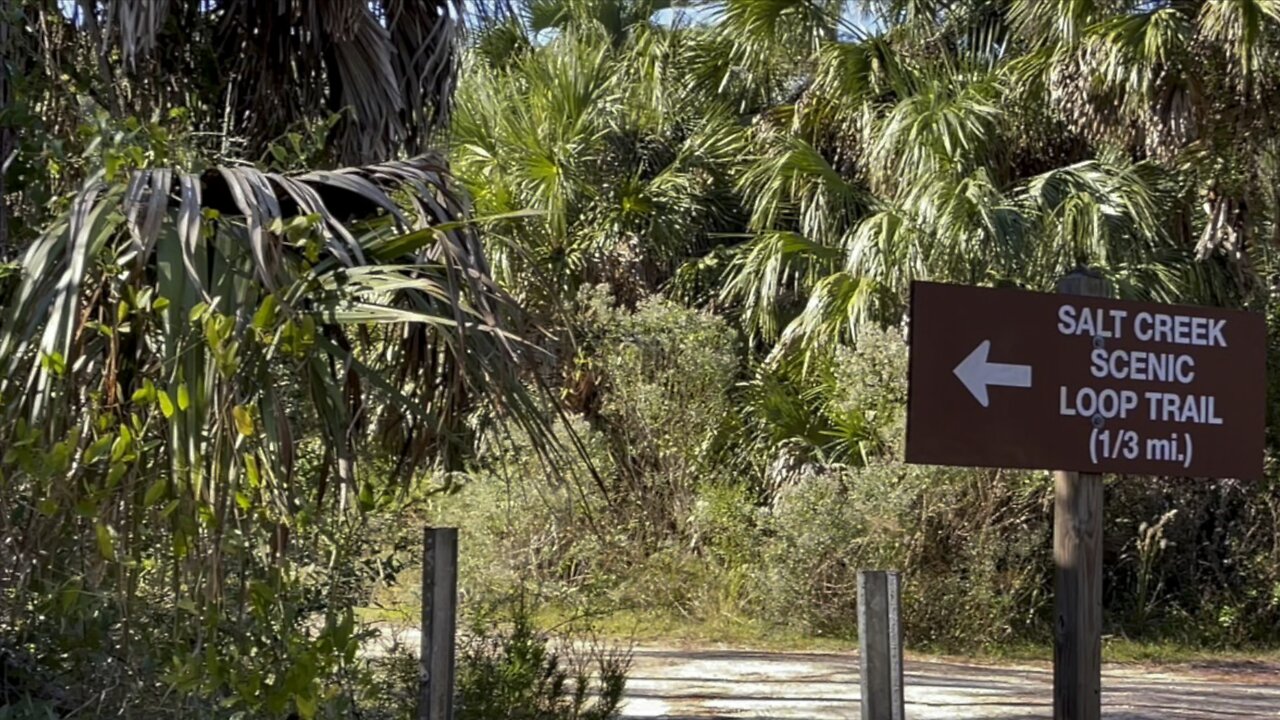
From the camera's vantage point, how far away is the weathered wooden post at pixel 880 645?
14.0ft

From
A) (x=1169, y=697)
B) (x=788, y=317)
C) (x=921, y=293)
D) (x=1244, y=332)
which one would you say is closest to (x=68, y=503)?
(x=921, y=293)

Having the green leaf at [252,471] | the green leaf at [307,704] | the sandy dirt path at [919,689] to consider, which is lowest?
the sandy dirt path at [919,689]

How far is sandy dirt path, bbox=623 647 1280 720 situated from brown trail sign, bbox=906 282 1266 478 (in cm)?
330

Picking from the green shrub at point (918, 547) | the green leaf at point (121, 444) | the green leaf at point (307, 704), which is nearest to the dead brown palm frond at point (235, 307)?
the green leaf at point (121, 444)

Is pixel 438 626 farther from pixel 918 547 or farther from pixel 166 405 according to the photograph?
pixel 918 547

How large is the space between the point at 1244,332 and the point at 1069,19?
686 centimetres

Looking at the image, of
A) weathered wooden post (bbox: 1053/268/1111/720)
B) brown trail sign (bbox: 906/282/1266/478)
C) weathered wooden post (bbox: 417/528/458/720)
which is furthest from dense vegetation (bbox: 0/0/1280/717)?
weathered wooden post (bbox: 1053/268/1111/720)

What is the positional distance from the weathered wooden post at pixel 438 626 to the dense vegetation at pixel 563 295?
22 cm

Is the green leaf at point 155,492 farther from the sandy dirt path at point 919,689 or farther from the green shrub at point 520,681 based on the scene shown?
the sandy dirt path at point 919,689

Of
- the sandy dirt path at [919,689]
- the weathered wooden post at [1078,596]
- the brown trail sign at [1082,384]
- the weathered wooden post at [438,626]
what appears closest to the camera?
the weathered wooden post at [438,626]

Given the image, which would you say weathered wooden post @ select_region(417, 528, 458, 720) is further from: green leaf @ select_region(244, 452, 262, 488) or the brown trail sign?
the brown trail sign

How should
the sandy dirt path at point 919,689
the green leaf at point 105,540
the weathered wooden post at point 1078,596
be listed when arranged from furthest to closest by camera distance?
the sandy dirt path at point 919,689 < the weathered wooden post at point 1078,596 < the green leaf at point 105,540

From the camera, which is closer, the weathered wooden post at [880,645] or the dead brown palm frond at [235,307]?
the dead brown palm frond at [235,307]

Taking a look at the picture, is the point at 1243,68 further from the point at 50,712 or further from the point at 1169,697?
the point at 50,712
